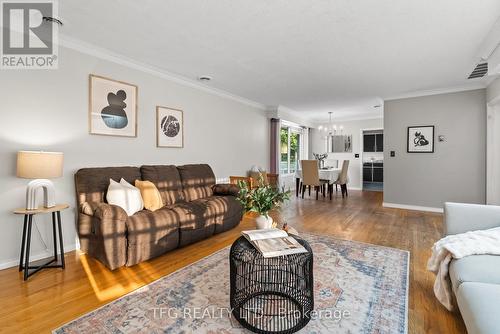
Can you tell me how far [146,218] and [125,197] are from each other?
1.34 feet

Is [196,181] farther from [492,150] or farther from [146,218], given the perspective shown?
[492,150]

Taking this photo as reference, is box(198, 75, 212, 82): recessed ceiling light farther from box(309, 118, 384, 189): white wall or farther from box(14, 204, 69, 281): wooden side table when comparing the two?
box(309, 118, 384, 189): white wall

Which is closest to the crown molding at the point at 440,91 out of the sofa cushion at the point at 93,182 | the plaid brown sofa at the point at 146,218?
the plaid brown sofa at the point at 146,218

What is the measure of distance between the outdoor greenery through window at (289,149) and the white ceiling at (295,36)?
10.5 ft

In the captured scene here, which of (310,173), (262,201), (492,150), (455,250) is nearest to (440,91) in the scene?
(492,150)

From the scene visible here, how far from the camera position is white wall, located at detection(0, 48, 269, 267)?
2490 mm

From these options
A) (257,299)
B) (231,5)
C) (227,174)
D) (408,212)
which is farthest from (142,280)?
(408,212)

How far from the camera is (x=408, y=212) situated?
16.3 feet

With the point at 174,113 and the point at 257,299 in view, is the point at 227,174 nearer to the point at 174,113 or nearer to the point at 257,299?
the point at 174,113

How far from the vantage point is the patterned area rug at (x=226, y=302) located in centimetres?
164

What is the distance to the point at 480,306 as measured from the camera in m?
1.20

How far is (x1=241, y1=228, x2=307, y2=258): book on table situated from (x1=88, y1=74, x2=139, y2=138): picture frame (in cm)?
242

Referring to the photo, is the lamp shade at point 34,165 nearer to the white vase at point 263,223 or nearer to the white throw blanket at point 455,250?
the white vase at point 263,223

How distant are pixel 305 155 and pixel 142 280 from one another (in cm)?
726
